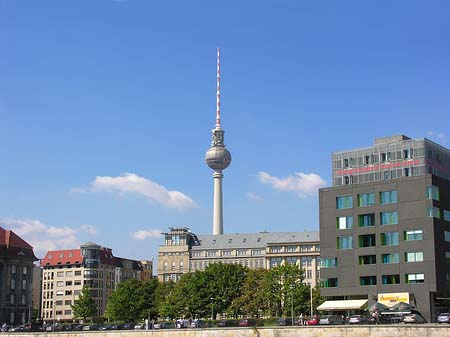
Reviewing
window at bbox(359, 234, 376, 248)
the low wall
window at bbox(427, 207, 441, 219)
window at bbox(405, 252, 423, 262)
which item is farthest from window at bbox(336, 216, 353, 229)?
the low wall

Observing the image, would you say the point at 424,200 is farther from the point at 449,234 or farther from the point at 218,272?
the point at 218,272

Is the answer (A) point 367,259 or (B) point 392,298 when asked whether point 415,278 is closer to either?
(B) point 392,298

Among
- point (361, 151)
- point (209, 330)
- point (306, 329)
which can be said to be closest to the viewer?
point (306, 329)

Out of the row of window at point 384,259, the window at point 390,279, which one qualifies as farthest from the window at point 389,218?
the window at point 390,279

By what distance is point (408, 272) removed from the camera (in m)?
126

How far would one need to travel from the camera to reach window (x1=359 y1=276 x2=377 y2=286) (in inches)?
5153

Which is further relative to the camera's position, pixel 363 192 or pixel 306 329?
pixel 363 192

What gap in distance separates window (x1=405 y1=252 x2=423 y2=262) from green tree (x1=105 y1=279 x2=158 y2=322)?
264ft

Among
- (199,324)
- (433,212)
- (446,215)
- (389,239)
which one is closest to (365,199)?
(389,239)

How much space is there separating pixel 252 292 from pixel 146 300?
29.2 meters

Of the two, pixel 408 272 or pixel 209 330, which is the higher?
pixel 408 272

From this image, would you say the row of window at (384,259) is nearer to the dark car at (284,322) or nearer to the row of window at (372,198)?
the row of window at (372,198)

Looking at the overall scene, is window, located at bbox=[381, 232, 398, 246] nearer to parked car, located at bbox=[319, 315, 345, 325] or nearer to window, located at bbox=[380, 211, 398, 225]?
window, located at bbox=[380, 211, 398, 225]

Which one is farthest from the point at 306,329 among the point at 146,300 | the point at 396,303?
the point at 146,300
